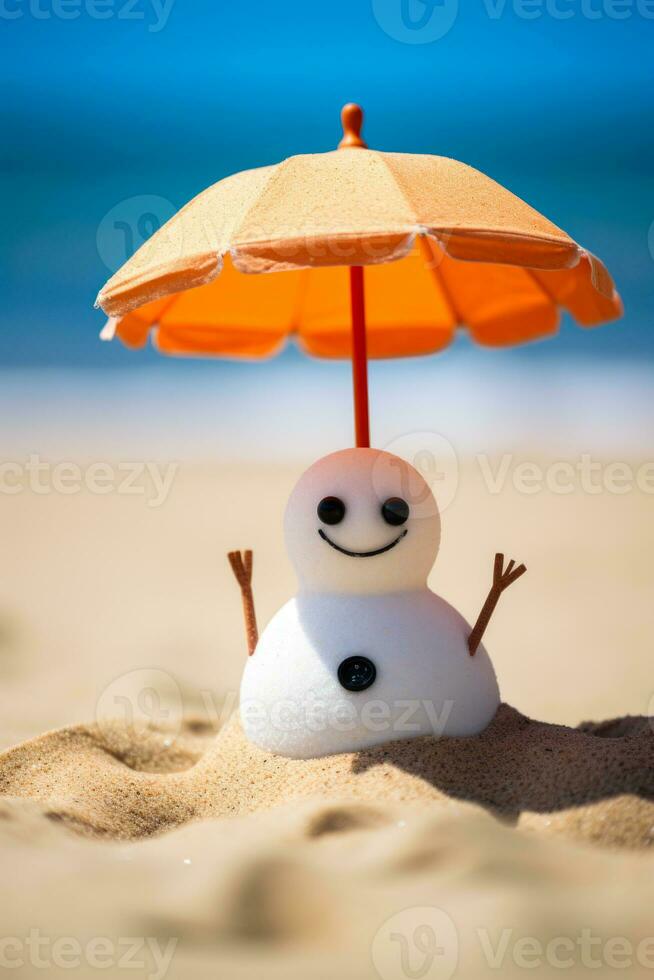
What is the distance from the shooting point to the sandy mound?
272 cm

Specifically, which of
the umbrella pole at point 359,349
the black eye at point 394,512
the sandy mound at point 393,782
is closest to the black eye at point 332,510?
the black eye at point 394,512

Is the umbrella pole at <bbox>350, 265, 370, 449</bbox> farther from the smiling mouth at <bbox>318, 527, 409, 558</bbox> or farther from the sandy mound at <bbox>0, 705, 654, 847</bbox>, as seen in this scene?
the sandy mound at <bbox>0, 705, 654, 847</bbox>

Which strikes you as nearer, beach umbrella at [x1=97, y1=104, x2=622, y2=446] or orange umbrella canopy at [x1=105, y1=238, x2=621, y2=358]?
beach umbrella at [x1=97, y1=104, x2=622, y2=446]

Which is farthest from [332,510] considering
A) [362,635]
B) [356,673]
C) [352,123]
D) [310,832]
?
[352,123]

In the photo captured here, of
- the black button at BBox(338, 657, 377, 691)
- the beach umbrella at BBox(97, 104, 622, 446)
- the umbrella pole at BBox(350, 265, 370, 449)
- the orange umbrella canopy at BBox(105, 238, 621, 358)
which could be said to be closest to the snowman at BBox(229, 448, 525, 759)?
the black button at BBox(338, 657, 377, 691)

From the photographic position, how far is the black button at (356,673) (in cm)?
306

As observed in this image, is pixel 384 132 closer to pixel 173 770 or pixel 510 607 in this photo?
pixel 510 607

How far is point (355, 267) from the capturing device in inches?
135

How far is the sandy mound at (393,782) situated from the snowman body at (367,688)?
58mm

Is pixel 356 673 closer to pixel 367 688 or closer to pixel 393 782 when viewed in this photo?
pixel 367 688

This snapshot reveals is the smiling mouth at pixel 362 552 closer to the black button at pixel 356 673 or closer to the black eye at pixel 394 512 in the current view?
the black eye at pixel 394 512

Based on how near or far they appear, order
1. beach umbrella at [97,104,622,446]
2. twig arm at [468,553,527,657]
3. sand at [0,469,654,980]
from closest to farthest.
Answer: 1. sand at [0,469,654,980]
2. beach umbrella at [97,104,622,446]
3. twig arm at [468,553,527,657]

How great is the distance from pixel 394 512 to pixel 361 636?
404 mm

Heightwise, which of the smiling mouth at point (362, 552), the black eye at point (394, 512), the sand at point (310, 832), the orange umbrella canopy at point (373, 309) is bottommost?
the sand at point (310, 832)
